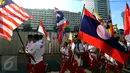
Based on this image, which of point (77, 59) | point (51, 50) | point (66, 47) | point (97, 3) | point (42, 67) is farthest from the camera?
point (97, 3)

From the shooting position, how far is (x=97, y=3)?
22.0m

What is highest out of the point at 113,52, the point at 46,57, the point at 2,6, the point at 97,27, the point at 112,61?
the point at 2,6

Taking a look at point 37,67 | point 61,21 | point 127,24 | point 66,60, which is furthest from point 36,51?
point 61,21

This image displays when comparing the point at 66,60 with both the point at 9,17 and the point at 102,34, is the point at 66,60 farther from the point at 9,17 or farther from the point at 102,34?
the point at 9,17

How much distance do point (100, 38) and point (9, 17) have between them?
2.42 m

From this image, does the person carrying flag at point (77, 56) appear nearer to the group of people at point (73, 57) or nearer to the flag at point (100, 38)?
the group of people at point (73, 57)

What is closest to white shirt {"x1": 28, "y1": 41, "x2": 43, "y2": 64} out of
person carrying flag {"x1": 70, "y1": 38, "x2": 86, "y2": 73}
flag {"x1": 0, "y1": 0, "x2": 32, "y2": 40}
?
flag {"x1": 0, "y1": 0, "x2": 32, "y2": 40}

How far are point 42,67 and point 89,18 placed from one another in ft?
6.14

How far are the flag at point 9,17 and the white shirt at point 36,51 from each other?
2.41 feet

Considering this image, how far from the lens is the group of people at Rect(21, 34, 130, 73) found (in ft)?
21.2

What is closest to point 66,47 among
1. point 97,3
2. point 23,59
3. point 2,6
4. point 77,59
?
point 77,59

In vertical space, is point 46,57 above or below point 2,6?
below

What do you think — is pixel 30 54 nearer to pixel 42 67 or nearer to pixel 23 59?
pixel 42 67

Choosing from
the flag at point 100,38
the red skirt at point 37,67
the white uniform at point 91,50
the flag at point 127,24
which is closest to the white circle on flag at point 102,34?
the flag at point 100,38
